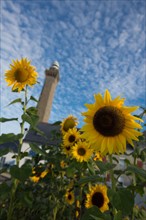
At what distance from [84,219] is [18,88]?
6.66 feet

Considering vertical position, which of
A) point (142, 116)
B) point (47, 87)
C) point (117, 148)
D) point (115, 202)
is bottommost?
point (115, 202)

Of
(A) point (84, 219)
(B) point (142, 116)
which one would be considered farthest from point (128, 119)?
(A) point (84, 219)

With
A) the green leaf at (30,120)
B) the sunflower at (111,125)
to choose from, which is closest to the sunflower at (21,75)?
the green leaf at (30,120)

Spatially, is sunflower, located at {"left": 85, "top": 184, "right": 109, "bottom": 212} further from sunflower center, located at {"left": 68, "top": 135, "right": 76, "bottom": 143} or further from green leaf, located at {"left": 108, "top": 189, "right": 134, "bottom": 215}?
green leaf, located at {"left": 108, "top": 189, "right": 134, "bottom": 215}

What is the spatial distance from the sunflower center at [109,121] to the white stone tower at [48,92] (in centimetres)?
4483

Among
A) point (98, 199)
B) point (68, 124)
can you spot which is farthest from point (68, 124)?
point (98, 199)

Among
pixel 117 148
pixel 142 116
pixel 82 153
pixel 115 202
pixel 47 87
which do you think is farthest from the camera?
pixel 47 87

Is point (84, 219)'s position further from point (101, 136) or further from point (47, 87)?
point (47, 87)

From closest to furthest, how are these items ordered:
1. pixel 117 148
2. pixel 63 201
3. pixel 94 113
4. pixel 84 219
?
pixel 84 219, pixel 117 148, pixel 94 113, pixel 63 201

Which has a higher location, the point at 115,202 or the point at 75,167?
the point at 75,167

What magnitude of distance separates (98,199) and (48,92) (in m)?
46.6

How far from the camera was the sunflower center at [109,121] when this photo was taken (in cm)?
190

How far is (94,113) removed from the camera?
202 centimetres

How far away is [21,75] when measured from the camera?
3158 mm
